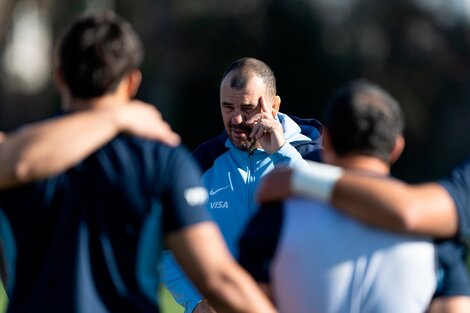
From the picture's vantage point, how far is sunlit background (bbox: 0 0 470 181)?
1048 inches

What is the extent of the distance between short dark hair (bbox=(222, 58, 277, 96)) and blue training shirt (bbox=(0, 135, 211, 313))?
2.69 metres

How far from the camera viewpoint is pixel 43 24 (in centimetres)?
4134

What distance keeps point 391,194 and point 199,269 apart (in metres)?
0.68

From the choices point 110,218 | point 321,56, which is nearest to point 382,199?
point 110,218

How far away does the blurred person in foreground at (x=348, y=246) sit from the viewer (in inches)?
164

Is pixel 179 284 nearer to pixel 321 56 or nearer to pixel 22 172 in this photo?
pixel 22 172

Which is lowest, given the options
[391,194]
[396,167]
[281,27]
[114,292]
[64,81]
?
[396,167]

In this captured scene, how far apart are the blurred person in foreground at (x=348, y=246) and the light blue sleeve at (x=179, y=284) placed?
2.02m

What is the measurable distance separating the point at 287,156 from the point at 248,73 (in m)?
0.82

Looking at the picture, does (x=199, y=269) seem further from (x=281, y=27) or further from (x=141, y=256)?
(x=281, y=27)

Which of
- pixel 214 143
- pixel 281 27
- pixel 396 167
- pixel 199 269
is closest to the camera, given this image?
pixel 199 269

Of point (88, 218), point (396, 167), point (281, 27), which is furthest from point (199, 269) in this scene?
point (281, 27)

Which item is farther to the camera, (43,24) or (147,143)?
(43,24)

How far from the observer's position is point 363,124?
4.17 metres
